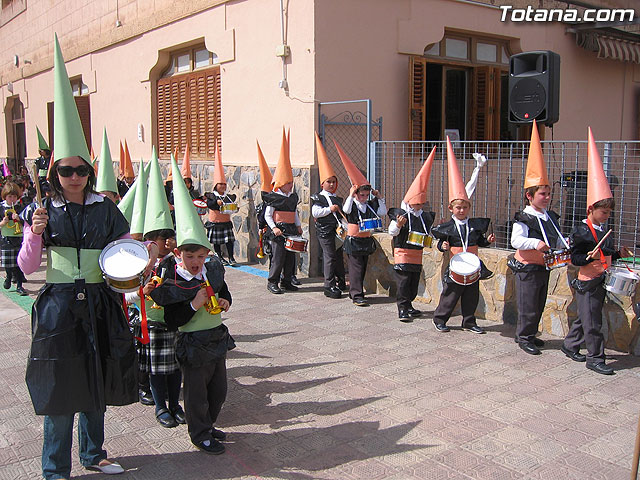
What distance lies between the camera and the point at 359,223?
Answer: 7.82m

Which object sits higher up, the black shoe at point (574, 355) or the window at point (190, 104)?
the window at point (190, 104)

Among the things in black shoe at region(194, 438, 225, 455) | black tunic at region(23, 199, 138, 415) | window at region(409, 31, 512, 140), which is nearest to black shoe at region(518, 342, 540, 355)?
black shoe at region(194, 438, 225, 455)

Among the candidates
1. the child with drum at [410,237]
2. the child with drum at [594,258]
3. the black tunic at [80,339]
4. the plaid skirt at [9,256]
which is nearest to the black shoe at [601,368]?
the child with drum at [594,258]

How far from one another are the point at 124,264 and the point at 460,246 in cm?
401

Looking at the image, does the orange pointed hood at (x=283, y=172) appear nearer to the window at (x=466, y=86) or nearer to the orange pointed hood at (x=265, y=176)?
the orange pointed hood at (x=265, y=176)

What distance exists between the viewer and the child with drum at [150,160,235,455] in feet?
12.8

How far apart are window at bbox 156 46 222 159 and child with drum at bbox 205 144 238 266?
5.06ft

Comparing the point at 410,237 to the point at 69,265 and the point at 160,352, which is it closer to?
the point at 160,352

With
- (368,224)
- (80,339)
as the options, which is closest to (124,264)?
(80,339)

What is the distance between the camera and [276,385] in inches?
205

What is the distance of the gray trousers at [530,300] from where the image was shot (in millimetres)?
6000

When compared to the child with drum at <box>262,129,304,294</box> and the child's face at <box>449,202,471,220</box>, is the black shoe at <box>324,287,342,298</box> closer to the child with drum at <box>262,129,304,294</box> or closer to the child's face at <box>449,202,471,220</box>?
the child with drum at <box>262,129,304,294</box>

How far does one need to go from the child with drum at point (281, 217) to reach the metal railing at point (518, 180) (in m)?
1.31

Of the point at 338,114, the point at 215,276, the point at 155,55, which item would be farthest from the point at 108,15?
the point at 215,276
